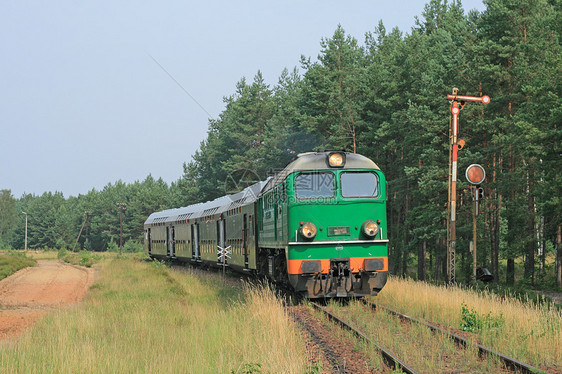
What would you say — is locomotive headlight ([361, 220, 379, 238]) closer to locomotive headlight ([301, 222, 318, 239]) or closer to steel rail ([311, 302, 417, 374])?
locomotive headlight ([301, 222, 318, 239])

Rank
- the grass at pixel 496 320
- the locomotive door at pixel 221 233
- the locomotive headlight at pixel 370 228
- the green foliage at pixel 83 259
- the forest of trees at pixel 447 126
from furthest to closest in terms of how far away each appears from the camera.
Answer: the green foliage at pixel 83 259 → the forest of trees at pixel 447 126 → the locomotive door at pixel 221 233 → the locomotive headlight at pixel 370 228 → the grass at pixel 496 320

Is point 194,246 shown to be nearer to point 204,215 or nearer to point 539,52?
point 204,215

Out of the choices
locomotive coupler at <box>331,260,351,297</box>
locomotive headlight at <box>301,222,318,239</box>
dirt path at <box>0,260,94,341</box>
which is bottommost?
dirt path at <box>0,260,94,341</box>

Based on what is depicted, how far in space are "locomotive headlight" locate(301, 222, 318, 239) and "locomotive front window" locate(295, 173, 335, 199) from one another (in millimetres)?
693

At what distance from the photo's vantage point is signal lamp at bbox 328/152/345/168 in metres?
14.1

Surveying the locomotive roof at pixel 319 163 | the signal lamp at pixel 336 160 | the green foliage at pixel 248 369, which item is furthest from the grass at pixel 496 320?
the green foliage at pixel 248 369

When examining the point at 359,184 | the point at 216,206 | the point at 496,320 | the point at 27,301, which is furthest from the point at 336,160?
the point at 216,206

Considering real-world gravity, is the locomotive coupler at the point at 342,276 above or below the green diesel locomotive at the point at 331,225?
below

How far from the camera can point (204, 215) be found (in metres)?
30.2

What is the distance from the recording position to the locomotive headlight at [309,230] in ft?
44.1

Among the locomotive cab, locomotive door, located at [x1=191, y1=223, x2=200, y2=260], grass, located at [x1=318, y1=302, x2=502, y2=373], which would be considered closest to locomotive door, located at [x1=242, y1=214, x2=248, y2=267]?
the locomotive cab

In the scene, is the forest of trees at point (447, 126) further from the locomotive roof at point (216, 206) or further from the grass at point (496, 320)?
the grass at point (496, 320)

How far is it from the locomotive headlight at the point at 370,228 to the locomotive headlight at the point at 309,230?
3.72ft

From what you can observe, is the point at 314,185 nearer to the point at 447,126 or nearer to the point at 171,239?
Result: the point at 447,126
